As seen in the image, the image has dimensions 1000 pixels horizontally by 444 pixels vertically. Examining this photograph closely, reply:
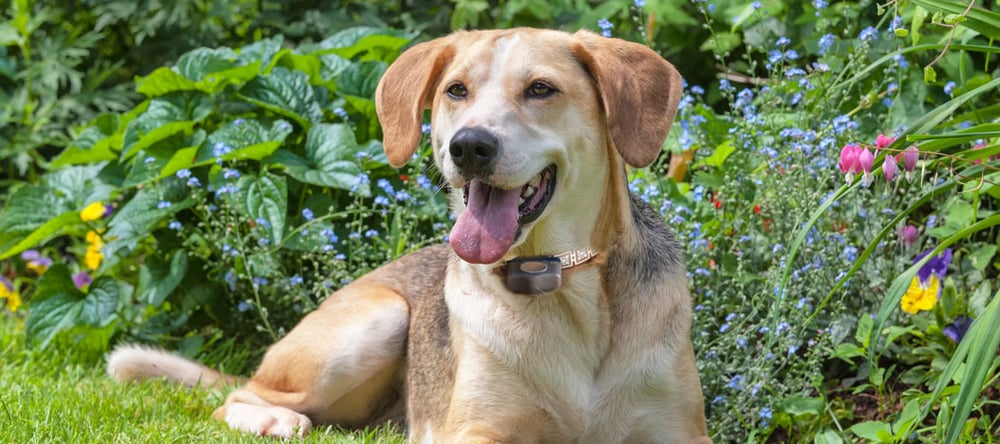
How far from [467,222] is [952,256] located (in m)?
2.24

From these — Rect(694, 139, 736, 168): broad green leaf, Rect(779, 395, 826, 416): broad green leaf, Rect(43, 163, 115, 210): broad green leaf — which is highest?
Rect(694, 139, 736, 168): broad green leaf

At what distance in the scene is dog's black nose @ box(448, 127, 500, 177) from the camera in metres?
3.15

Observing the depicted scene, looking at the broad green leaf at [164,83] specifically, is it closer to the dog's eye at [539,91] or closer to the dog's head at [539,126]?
the dog's head at [539,126]

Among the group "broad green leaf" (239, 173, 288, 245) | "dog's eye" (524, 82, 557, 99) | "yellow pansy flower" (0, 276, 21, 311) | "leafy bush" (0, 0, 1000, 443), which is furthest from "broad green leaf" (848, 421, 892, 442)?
"yellow pansy flower" (0, 276, 21, 311)

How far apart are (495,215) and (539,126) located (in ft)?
0.93

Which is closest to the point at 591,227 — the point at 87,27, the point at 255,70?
the point at 255,70

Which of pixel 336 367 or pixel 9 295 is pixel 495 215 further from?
pixel 9 295

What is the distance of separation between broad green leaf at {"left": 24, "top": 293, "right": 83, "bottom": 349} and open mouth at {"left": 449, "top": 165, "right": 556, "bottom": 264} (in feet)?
8.84

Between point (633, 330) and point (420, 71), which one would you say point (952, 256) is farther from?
point (420, 71)

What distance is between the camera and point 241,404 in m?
4.30

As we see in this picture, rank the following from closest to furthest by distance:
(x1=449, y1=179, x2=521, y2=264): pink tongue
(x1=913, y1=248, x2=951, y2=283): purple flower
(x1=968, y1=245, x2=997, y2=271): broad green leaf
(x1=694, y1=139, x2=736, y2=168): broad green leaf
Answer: (x1=449, y1=179, x2=521, y2=264): pink tongue, (x1=913, y1=248, x2=951, y2=283): purple flower, (x1=968, y1=245, x2=997, y2=271): broad green leaf, (x1=694, y1=139, x2=736, y2=168): broad green leaf

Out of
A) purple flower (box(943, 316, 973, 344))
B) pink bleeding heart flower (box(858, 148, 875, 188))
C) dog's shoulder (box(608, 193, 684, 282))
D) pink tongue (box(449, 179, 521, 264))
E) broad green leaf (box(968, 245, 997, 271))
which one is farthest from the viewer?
broad green leaf (box(968, 245, 997, 271))

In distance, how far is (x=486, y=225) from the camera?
10.8 feet

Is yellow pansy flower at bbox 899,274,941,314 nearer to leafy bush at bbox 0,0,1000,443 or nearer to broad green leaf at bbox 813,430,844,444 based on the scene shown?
leafy bush at bbox 0,0,1000,443
